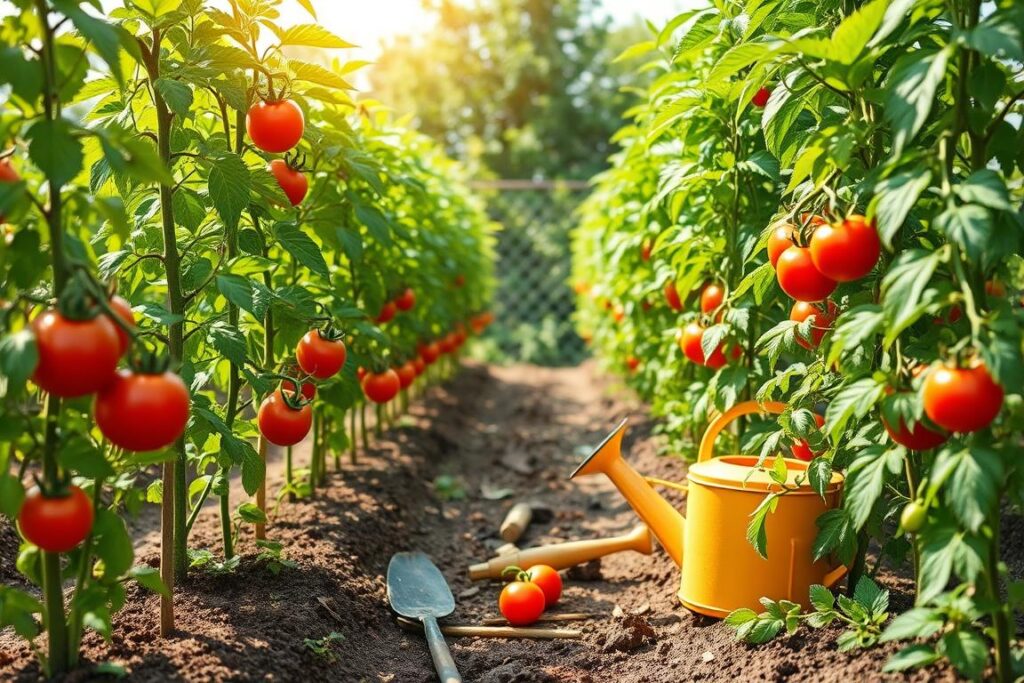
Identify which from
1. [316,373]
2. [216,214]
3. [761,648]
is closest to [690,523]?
[761,648]

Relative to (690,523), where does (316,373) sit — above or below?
above

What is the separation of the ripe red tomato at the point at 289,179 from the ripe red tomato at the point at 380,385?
1.17 meters

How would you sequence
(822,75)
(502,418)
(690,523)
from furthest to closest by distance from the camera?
(502,418) < (690,523) < (822,75)

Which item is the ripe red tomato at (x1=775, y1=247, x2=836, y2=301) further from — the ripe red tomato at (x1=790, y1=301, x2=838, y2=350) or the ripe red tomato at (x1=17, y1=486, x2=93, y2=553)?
the ripe red tomato at (x1=17, y1=486, x2=93, y2=553)

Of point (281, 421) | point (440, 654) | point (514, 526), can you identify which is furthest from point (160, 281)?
point (514, 526)

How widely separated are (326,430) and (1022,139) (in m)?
2.60

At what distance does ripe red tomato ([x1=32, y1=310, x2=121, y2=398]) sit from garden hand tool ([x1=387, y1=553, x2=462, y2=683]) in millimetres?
1340

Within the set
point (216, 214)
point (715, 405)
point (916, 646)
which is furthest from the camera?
point (715, 405)

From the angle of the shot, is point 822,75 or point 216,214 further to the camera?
point 216,214

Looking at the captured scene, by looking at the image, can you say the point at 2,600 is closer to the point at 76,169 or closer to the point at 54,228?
the point at 54,228

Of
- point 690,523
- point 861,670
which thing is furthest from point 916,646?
point 690,523

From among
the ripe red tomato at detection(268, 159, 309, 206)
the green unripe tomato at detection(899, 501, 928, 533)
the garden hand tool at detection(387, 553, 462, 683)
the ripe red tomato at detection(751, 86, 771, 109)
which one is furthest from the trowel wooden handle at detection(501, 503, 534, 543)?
the green unripe tomato at detection(899, 501, 928, 533)

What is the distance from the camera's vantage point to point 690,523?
2596mm

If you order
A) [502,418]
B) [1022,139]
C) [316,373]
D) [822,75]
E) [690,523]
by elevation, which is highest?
[822,75]
